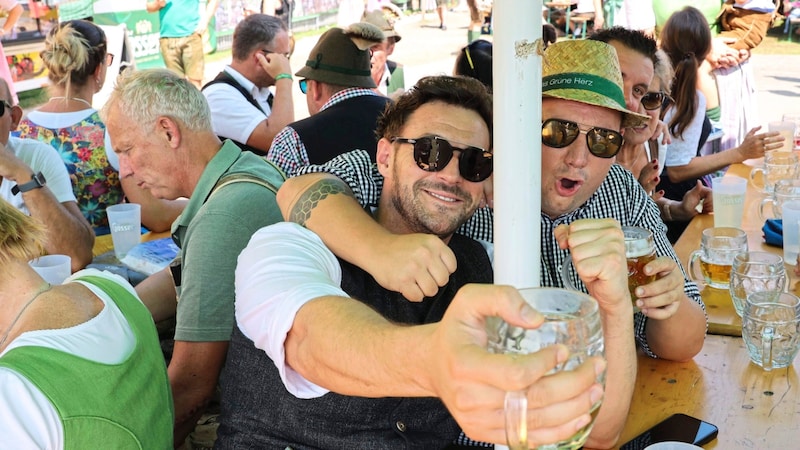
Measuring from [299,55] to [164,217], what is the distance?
459 inches

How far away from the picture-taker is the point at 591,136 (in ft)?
7.47

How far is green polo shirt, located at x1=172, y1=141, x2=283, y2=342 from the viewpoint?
94.0 inches

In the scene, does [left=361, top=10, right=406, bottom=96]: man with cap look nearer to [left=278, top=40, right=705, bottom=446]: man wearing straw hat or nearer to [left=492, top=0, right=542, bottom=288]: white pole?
[left=278, top=40, right=705, bottom=446]: man wearing straw hat

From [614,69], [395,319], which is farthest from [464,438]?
[614,69]

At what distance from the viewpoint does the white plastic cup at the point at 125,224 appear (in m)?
3.39

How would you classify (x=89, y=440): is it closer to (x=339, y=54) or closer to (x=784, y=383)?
(x=784, y=383)

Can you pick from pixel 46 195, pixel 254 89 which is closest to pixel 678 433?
pixel 46 195

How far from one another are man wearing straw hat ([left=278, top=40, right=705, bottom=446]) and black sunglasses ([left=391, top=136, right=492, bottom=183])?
0.75ft

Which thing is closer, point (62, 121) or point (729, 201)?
point (729, 201)

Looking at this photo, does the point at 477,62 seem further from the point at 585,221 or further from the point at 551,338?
the point at 551,338

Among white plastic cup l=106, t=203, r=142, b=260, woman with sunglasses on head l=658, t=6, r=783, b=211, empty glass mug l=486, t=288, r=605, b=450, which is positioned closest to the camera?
empty glass mug l=486, t=288, r=605, b=450

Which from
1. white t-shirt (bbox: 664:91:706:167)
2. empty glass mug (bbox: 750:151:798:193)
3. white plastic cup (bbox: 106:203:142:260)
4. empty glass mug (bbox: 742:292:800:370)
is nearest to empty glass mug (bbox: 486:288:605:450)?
empty glass mug (bbox: 742:292:800:370)

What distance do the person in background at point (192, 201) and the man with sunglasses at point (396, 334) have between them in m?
0.42

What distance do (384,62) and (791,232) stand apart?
4.06 metres
